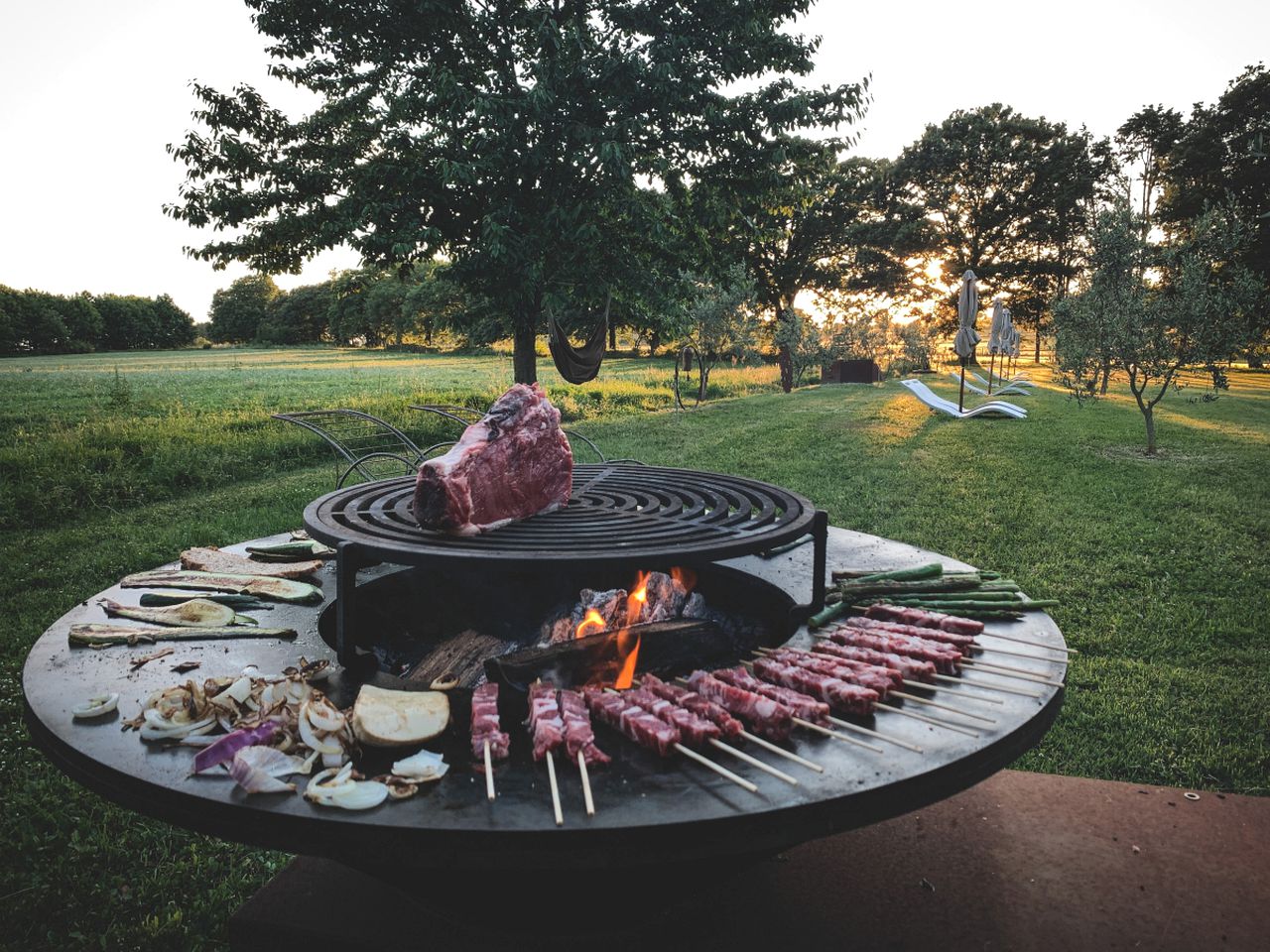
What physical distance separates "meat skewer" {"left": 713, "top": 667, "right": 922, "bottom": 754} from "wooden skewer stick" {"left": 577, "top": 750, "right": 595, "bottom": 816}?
0.63 m

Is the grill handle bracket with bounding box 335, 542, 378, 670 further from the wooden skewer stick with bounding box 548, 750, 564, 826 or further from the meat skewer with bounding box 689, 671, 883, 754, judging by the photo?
the meat skewer with bounding box 689, 671, 883, 754

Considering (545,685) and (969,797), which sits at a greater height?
(545,685)

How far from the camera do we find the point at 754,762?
1.73m

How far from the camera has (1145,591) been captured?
19.7ft

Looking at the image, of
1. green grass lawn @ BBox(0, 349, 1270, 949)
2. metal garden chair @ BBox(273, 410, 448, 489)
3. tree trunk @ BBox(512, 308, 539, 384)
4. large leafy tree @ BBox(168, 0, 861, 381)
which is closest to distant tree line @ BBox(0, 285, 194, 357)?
green grass lawn @ BBox(0, 349, 1270, 949)

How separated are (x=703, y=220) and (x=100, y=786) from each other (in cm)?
1245

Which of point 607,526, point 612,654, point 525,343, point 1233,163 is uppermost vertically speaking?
point 1233,163

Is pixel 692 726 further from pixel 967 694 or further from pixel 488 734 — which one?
pixel 967 694

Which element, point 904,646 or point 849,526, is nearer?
point 904,646

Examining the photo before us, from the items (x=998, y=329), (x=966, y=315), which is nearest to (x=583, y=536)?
(x=966, y=315)

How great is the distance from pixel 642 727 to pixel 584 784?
309 mm

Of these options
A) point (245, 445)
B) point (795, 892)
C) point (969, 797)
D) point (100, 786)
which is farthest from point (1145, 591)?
point (245, 445)

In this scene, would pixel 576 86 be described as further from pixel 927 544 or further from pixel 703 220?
pixel 927 544

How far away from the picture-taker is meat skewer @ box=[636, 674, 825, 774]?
1.79m
